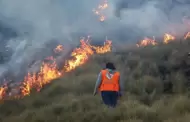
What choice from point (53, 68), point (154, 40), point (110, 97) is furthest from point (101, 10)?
point (110, 97)

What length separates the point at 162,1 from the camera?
21.8 metres

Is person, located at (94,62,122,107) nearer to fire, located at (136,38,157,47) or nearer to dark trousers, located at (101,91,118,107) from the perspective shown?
dark trousers, located at (101,91,118,107)

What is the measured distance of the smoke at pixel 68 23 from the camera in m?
18.5

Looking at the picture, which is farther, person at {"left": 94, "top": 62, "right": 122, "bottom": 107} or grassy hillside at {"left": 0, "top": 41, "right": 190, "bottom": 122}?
person at {"left": 94, "top": 62, "right": 122, "bottom": 107}

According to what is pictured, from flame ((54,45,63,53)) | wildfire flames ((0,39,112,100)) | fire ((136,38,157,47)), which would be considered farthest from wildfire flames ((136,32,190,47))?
flame ((54,45,63,53))

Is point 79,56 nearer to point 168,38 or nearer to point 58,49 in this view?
point 58,49

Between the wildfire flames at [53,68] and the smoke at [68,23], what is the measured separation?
1078 millimetres

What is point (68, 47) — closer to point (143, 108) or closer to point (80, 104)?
point (80, 104)

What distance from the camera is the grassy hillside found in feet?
29.7

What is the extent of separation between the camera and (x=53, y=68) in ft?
50.3

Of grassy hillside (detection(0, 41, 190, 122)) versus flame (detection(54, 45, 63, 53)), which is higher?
flame (detection(54, 45, 63, 53))

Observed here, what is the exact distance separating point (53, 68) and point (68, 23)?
7.89 m

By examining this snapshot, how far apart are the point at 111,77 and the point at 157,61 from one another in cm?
545

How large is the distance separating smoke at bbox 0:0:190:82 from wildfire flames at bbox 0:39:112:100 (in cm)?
108
